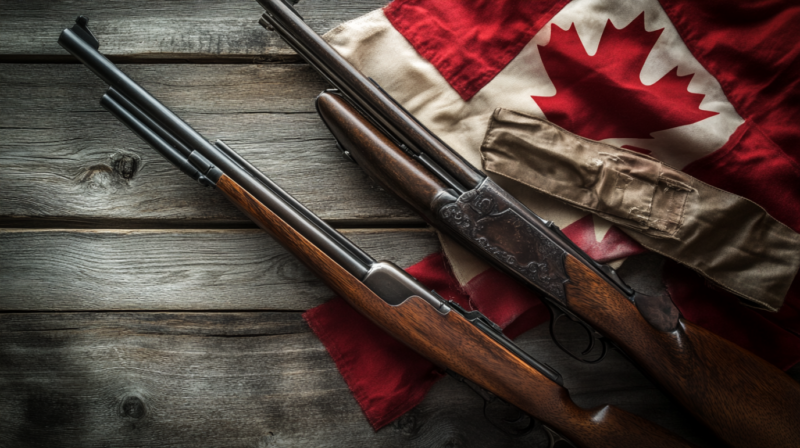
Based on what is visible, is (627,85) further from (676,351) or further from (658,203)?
(676,351)

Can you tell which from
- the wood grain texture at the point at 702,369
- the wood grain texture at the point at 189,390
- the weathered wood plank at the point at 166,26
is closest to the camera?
the wood grain texture at the point at 702,369

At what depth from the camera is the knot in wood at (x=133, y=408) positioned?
1.46 m

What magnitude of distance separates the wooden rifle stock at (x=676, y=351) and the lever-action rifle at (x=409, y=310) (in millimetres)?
163

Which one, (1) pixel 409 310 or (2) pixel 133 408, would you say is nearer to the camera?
(1) pixel 409 310

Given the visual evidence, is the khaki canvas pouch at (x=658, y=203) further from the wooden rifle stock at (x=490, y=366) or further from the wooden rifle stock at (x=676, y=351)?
the wooden rifle stock at (x=490, y=366)

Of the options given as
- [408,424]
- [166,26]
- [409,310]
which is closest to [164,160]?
[166,26]

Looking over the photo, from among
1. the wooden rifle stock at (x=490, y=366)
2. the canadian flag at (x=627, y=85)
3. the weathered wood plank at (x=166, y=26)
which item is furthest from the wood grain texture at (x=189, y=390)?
the weathered wood plank at (x=166, y=26)

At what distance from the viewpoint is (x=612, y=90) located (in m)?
1.38

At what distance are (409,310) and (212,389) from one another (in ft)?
2.79

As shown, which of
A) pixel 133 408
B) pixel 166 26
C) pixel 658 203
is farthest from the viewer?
pixel 166 26

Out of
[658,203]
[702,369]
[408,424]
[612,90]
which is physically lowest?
[408,424]

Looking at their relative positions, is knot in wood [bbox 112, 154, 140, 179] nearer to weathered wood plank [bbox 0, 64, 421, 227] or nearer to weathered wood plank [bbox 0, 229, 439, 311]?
weathered wood plank [bbox 0, 64, 421, 227]

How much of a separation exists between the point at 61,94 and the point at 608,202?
211cm

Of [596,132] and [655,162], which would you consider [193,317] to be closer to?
[596,132]
